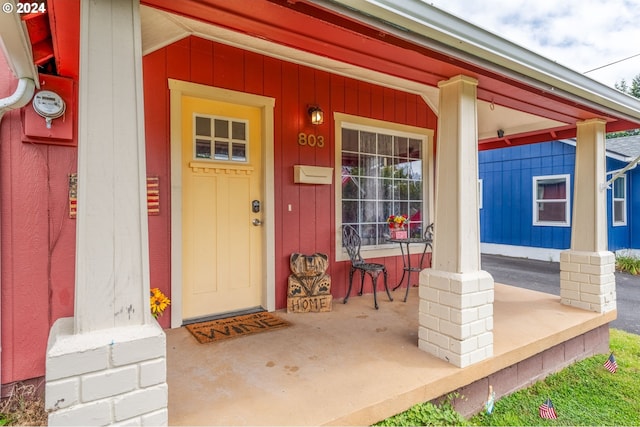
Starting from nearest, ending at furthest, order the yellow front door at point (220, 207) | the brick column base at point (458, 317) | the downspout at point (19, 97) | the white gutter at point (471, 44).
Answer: the white gutter at point (471, 44) < the downspout at point (19, 97) < the brick column base at point (458, 317) < the yellow front door at point (220, 207)

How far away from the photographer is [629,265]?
7496 mm

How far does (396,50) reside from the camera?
1.95m

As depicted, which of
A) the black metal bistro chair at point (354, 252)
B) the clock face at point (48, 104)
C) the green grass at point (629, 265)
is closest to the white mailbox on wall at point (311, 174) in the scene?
the black metal bistro chair at point (354, 252)

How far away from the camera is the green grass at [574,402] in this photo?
2.00 m

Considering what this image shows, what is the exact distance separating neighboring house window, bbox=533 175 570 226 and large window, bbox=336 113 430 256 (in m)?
5.71

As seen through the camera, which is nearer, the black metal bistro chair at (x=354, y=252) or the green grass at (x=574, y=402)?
the green grass at (x=574, y=402)

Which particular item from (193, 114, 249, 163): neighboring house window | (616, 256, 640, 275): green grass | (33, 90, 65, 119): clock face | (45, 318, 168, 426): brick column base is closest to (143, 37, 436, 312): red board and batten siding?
(193, 114, 249, 163): neighboring house window

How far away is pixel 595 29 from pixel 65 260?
532 inches

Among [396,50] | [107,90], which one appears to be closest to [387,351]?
[396,50]

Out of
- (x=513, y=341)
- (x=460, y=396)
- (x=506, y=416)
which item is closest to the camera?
(x=460, y=396)

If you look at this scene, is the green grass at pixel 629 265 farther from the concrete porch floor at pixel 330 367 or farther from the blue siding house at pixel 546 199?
the concrete porch floor at pixel 330 367

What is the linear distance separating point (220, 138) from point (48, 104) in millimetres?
1288

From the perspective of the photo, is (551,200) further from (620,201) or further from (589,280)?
(589,280)

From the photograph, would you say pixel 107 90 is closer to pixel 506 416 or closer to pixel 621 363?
pixel 506 416
